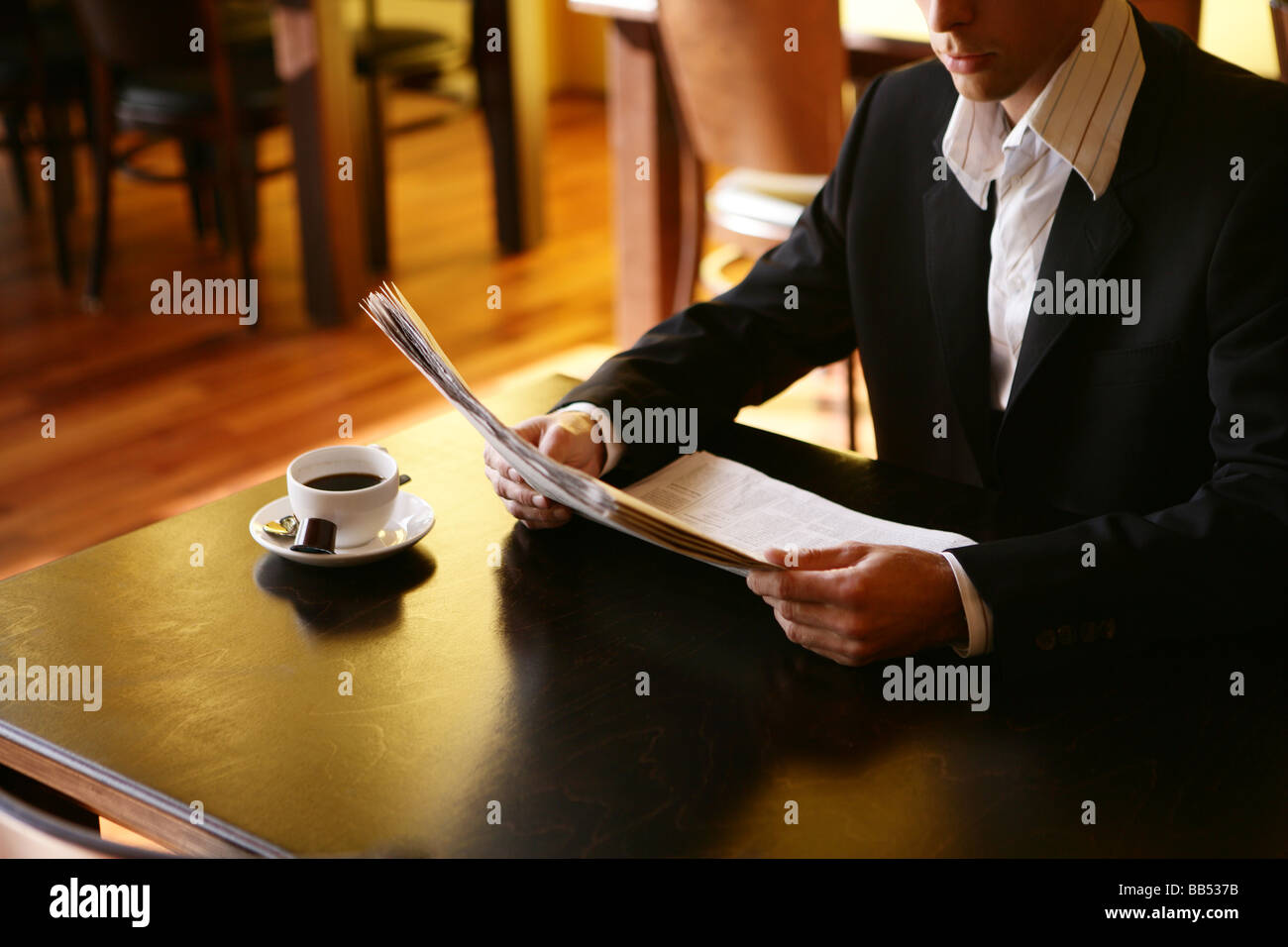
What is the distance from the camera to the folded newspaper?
97cm

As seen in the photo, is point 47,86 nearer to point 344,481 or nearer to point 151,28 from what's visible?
point 151,28

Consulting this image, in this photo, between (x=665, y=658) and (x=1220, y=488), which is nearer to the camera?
(x=665, y=658)

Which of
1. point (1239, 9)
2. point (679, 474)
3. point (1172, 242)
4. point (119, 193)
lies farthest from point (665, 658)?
point (119, 193)

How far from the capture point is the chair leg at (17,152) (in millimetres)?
4301

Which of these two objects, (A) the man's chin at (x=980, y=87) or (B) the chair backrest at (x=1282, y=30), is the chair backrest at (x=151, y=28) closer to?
(B) the chair backrest at (x=1282, y=30)

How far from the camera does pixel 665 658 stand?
1.00m

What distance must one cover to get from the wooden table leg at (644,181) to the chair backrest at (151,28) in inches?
45.0

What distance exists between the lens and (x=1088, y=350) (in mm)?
1307

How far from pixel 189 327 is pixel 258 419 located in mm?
706

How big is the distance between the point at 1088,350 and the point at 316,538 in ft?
2.41

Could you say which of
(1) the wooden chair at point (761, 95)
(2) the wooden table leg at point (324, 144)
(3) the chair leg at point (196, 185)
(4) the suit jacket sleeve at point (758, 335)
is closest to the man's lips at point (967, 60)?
(4) the suit jacket sleeve at point (758, 335)

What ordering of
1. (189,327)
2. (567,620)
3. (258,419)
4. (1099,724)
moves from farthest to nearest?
1. (189,327)
2. (258,419)
3. (567,620)
4. (1099,724)

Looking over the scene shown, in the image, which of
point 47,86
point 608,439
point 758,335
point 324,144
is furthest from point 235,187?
point 608,439
